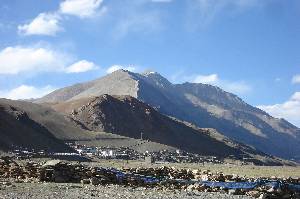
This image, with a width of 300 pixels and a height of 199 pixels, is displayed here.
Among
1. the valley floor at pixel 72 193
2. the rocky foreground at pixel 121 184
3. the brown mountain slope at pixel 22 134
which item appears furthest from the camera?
the brown mountain slope at pixel 22 134

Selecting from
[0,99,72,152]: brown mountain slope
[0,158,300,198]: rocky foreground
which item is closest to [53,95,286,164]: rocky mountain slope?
[0,99,72,152]: brown mountain slope

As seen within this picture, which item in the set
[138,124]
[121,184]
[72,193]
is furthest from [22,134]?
[72,193]

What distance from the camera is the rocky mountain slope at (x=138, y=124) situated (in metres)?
157

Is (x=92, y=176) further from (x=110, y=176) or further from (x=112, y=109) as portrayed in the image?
(x=112, y=109)

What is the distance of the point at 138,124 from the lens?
167875 millimetres

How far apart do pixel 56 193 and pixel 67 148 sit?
7491cm

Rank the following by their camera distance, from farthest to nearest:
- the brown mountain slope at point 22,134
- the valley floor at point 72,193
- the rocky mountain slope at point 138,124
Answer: the rocky mountain slope at point 138,124 < the brown mountain slope at point 22,134 < the valley floor at point 72,193

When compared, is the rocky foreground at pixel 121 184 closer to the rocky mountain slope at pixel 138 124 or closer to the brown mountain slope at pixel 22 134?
the brown mountain slope at pixel 22 134

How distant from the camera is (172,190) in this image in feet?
96.4

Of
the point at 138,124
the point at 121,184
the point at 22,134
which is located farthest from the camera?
the point at 138,124

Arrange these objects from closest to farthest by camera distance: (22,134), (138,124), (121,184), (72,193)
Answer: (72,193), (121,184), (22,134), (138,124)

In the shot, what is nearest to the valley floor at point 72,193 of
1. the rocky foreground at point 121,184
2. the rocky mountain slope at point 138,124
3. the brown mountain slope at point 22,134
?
the rocky foreground at point 121,184

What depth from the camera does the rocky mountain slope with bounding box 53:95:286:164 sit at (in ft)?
516

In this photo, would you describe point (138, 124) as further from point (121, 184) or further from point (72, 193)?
point (72, 193)
